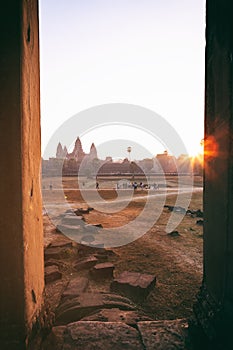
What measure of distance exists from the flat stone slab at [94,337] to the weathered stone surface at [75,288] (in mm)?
1366

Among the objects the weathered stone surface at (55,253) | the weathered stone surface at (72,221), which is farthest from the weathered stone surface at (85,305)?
the weathered stone surface at (72,221)

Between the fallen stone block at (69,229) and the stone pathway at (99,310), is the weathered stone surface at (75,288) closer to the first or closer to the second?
the stone pathway at (99,310)

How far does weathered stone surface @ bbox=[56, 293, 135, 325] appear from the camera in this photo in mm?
2871

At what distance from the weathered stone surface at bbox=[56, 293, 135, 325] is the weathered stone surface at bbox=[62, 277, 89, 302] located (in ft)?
0.45

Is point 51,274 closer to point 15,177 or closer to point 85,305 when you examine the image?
point 85,305

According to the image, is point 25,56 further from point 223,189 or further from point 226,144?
point 223,189

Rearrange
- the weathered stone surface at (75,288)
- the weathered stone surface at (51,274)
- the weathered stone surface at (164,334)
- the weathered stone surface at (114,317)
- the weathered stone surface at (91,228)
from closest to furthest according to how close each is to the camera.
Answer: the weathered stone surface at (164,334)
the weathered stone surface at (114,317)
the weathered stone surface at (75,288)
the weathered stone surface at (51,274)
the weathered stone surface at (91,228)

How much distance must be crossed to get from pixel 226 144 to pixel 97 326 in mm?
1884

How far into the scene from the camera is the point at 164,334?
1972mm

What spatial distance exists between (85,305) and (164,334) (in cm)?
134

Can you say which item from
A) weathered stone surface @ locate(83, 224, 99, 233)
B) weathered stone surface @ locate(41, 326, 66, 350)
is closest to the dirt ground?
weathered stone surface @ locate(83, 224, 99, 233)

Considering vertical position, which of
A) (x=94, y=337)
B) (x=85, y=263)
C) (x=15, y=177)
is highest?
(x=15, y=177)

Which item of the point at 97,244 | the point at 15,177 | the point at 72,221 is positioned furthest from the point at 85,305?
the point at 72,221

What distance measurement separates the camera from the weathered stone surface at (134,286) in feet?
12.0
